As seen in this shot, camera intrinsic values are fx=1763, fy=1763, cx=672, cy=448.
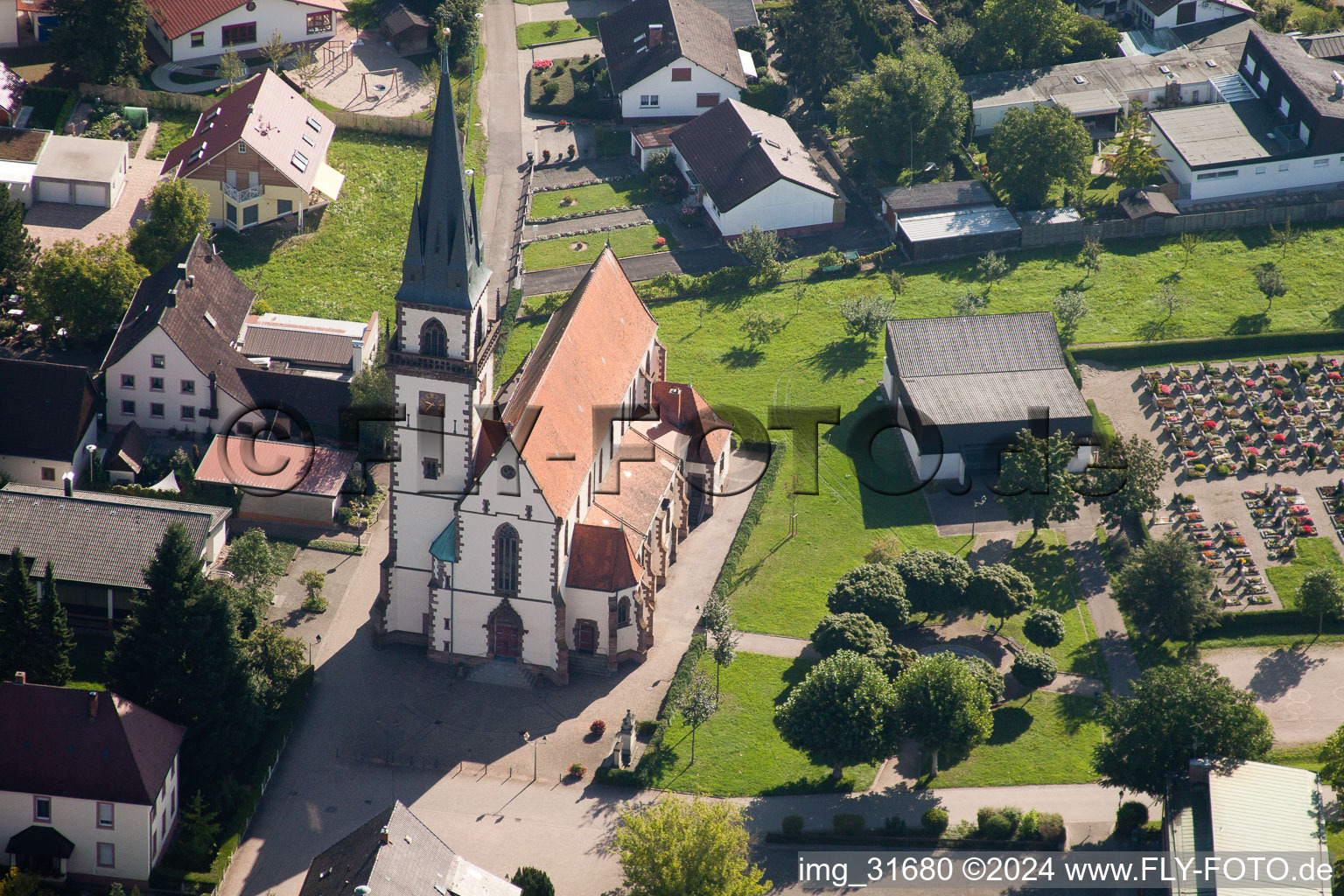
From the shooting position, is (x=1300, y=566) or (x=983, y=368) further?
(x=983, y=368)

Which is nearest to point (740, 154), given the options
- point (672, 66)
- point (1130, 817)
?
point (672, 66)

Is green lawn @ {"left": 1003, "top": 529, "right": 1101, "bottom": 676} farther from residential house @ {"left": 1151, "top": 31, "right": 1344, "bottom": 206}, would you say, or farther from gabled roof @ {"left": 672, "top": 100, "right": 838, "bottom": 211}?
residential house @ {"left": 1151, "top": 31, "right": 1344, "bottom": 206}

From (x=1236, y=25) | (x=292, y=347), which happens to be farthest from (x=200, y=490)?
(x=1236, y=25)

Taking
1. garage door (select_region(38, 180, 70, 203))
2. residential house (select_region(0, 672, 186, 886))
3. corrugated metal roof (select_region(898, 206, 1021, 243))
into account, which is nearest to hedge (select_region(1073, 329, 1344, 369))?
corrugated metal roof (select_region(898, 206, 1021, 243))

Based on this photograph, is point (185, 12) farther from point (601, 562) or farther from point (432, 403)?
point (601, 562)

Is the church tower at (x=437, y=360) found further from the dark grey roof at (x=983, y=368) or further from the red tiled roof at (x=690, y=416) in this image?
the dark grey roof at (x=983, y=368)

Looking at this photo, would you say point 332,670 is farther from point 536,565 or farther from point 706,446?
point 706,446
